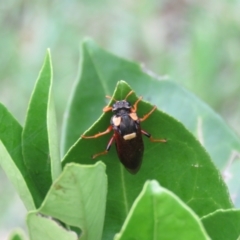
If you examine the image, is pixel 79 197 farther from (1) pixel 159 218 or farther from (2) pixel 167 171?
(2) pixel 167 171

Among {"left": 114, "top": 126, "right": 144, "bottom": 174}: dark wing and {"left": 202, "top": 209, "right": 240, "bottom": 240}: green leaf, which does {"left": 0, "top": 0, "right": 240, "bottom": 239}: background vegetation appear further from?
{"left": 202, "top": 209, "right": 240, "bottom": 240}: green leaf

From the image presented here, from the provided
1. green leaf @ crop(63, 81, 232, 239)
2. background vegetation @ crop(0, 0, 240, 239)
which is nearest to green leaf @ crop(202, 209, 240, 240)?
green leaf @ crop(63, 81, 232, 239)

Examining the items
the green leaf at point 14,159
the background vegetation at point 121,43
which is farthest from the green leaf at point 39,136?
the background vegetation at point 121,43

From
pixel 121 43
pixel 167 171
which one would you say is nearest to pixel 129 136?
pixel 167 171

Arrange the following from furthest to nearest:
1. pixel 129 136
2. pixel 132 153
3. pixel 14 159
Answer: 1. pixel 129 136
2. pixel 132 153
3. pixel 14 159

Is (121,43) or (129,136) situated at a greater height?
(121,43)

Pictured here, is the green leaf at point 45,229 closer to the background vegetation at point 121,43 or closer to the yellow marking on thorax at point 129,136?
the yellow marking on thorax at point 129,136
